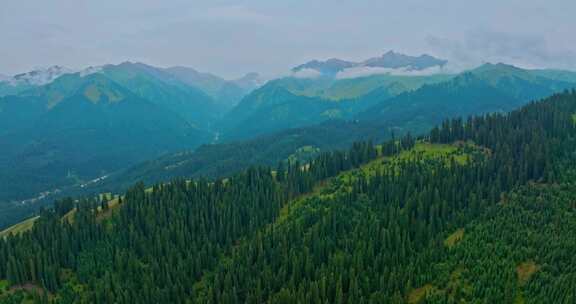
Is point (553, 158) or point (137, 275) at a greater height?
point (553, 158)

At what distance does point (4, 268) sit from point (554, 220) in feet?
604

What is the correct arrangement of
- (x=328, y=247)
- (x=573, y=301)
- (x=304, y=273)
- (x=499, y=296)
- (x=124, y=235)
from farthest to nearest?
(x=124, y=235) < (x=328, y=247) < (x=304, y=273) < (x=499, y=296) < (x=573, y=301)

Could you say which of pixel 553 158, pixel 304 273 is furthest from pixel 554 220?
pixel 304 273

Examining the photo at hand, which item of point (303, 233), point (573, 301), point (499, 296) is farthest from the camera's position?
point (303, 233)

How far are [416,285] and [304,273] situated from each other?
3372cm

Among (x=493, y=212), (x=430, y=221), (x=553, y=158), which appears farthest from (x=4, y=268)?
(x=553, y=158)

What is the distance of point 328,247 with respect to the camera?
147 m

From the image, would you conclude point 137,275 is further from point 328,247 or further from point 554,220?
point 554,220

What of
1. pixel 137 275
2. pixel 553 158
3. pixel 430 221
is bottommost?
pixel 137 275

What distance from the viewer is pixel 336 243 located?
153 m

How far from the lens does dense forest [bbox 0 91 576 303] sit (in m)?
122

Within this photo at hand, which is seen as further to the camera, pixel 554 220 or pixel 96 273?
pixel 96 273

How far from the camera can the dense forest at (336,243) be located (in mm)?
122188

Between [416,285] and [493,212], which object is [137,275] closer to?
[416,285]
